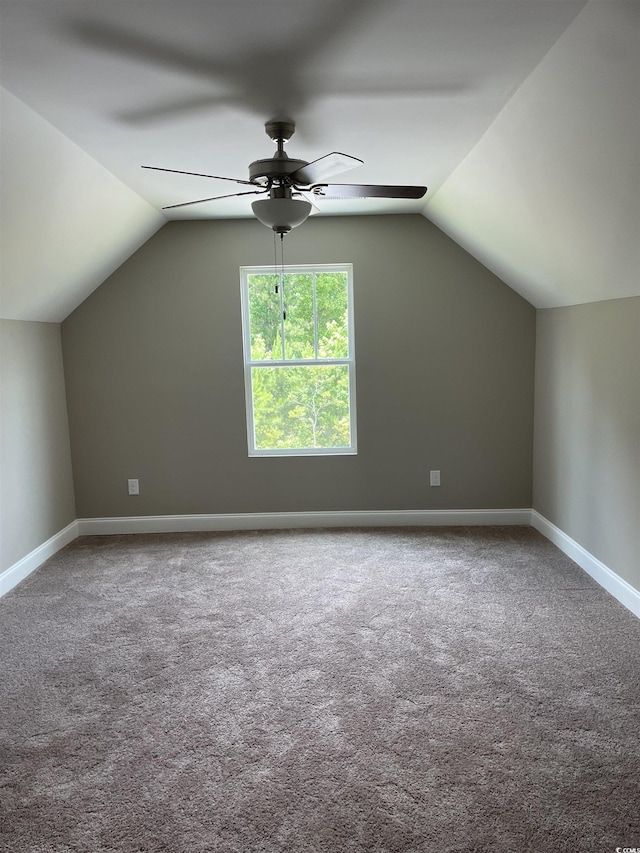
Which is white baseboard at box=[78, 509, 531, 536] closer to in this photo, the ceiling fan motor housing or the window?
the window

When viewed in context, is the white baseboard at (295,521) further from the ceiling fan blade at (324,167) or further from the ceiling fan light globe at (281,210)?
the ceiling fan blade at (324,167)

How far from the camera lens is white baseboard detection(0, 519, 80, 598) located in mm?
3955

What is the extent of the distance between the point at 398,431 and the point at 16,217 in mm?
3004

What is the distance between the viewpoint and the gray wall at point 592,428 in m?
3.45

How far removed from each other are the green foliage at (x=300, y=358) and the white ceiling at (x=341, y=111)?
1.12 m

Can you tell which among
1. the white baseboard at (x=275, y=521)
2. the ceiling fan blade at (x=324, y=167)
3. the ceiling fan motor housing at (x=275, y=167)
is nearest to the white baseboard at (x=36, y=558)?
the white baseboard at (x=275, y=521)

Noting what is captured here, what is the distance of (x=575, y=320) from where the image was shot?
4105 mm

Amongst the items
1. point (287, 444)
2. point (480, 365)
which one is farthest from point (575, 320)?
point (287, 444)

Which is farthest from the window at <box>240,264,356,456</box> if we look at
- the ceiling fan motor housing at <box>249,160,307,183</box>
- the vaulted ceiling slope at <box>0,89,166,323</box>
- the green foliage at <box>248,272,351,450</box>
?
the ceiling fan motor housing at <box>249,160,307,183</box>

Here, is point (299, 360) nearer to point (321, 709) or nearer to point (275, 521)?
point (275, 521)

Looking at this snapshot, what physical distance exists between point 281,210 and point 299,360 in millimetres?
2201

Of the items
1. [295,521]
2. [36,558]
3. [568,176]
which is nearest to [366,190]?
[568,176]

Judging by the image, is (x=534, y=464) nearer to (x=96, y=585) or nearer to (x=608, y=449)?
(x=608, y=449)

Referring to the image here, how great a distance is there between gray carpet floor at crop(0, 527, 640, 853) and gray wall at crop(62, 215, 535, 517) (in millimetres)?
860
